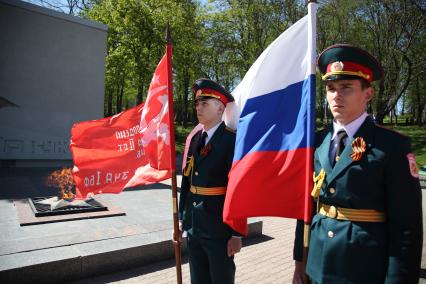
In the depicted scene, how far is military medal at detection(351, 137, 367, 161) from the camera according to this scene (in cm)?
205

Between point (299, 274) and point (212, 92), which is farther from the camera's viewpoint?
point (212, 92)

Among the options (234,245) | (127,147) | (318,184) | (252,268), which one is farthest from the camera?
(252,268)

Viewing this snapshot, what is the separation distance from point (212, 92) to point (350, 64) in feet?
4.35

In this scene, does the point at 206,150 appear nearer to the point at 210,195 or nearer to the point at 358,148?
the point at 210,195

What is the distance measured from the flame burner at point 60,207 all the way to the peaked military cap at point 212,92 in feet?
15.1

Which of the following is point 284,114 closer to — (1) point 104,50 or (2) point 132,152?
(2) point 132,152

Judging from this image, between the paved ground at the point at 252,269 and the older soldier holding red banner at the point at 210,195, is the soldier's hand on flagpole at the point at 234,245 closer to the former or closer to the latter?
the older soldier holding red banner at the point at 210,195

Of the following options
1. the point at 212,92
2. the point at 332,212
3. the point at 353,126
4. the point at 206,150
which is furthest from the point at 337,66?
the point at 206,150

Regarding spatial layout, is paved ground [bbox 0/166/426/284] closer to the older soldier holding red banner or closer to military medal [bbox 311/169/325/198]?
the older soldier holding red banner

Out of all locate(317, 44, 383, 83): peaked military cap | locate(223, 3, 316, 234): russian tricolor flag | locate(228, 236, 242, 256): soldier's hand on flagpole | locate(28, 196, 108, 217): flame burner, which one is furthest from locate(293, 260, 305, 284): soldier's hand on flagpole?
locate(28, 196, 108, 217): flame burner

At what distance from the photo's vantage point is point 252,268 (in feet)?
16.6

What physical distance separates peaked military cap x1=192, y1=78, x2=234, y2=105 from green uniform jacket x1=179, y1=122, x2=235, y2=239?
0.26 metres

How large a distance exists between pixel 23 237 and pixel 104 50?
12.5 meters

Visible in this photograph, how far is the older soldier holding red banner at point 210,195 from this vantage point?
301cm
